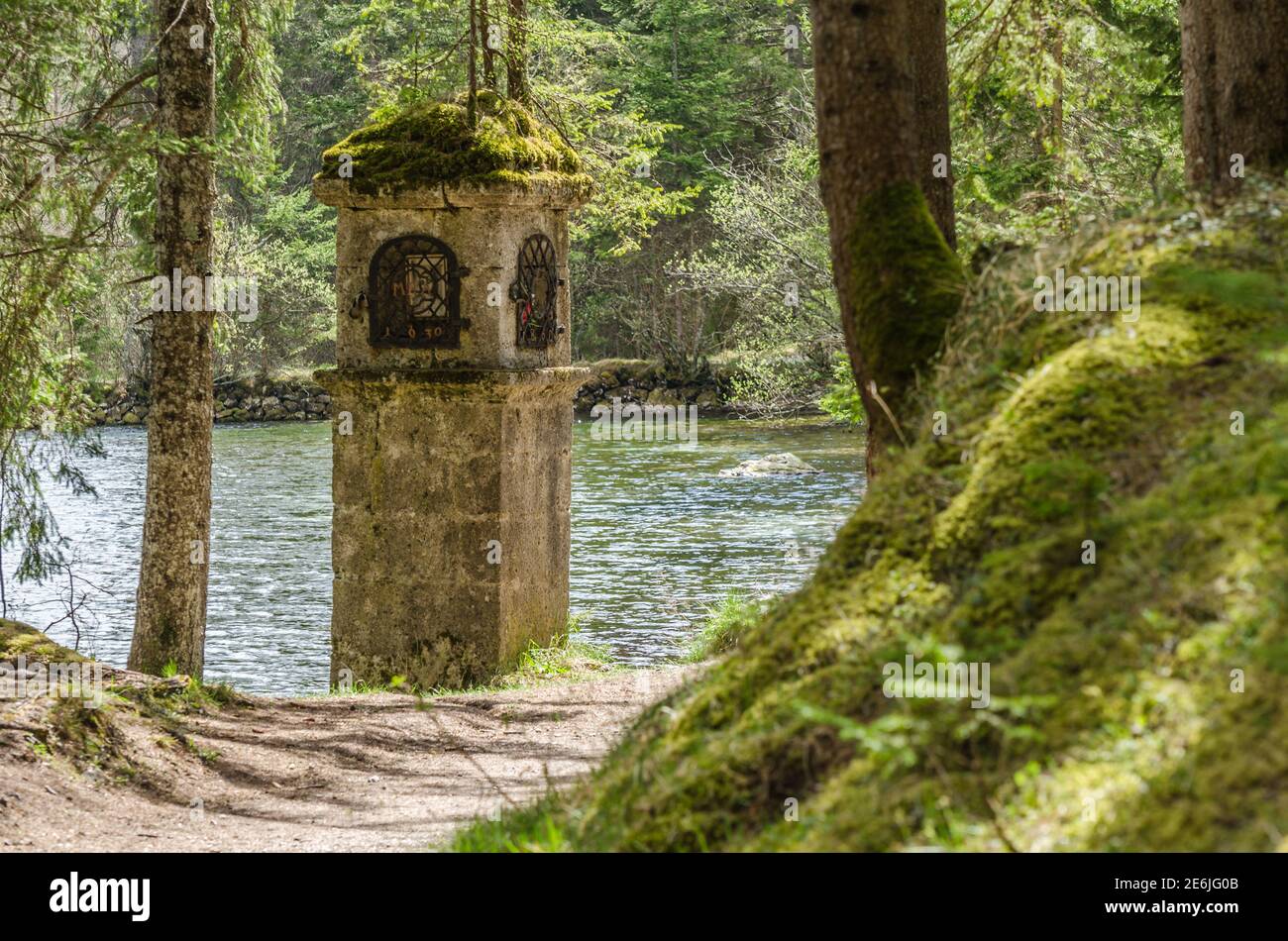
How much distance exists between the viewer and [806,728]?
12.6 ft

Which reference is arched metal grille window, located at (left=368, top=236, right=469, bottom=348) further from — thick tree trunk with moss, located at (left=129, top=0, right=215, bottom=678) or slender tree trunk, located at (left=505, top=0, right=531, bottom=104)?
slender tree trunk, located at (left=505, top=0, right=531, bottom=104)

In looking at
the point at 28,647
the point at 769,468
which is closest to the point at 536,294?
the point at 28,647

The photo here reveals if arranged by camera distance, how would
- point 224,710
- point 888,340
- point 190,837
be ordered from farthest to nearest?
1. point 224,710
2. point 190,837
3. point 888,340

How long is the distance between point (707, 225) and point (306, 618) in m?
31.2

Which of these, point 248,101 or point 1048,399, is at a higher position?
point 248,101

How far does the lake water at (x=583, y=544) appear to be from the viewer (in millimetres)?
15797

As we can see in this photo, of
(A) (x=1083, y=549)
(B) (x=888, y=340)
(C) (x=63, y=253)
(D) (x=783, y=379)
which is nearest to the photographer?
(A) (x=1083, y=549)

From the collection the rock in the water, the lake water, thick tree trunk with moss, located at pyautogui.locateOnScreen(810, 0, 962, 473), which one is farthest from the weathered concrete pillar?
the rock in the water

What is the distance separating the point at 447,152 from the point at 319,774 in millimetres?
5296

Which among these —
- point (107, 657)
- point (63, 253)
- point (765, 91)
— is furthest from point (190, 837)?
point (765, 91)

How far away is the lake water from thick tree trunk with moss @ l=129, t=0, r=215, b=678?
1430 mm

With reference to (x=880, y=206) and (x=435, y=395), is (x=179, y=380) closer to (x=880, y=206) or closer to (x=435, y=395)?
(x=435, y=395)

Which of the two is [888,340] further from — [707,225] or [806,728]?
[707,225]

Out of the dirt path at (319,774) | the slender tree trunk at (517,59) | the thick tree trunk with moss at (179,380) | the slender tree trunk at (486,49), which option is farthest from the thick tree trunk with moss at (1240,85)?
the slender tree trunk at (517,59)
